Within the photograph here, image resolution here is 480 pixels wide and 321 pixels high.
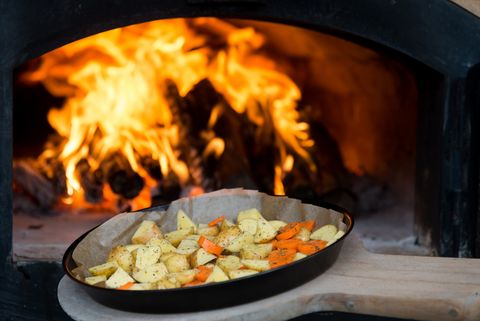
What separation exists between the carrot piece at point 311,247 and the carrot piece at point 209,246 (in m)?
0.15

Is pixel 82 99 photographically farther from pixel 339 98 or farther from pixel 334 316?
pixel 334 316

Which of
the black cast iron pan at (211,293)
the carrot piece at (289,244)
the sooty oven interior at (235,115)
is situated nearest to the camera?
the black cast iron pan at (211,293)

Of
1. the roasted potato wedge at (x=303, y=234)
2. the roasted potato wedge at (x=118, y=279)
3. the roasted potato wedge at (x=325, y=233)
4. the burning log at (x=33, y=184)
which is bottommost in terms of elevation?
the burning log at (x=33, y=184)

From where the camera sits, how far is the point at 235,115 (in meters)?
2.44

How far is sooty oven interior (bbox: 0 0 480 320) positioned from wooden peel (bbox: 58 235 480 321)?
0.74 meters

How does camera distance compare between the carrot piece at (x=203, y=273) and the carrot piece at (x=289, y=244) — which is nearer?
the carrot piece at (x=203, y=273)

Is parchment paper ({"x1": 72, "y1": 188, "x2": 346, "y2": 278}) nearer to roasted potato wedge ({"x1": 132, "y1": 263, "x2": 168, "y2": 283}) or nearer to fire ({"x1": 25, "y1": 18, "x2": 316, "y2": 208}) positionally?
roasted potato wedge ({"x1": 132, "y1": 263, "x2": 168, "y2": 283})

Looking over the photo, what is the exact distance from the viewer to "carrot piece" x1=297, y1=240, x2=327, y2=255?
4.33 feet

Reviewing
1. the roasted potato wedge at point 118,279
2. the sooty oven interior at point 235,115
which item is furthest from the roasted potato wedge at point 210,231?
the sooty oven interior at point 235,115

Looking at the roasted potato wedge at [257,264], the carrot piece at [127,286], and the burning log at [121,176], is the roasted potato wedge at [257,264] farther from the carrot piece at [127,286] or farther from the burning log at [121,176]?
the burning log at [121,176]

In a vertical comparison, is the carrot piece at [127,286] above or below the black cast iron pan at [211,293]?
below

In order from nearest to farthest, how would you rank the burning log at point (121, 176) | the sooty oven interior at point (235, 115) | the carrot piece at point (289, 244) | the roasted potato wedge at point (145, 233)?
the carrot piece at point (289, 244)
the roasted potato wedge at point (145, 233)
the sooty oven interior at point (235, 115)
the burning log at point (121, 176)

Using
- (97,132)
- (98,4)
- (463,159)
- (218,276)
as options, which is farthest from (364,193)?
(218,276)

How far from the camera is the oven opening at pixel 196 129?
2.35 metres
